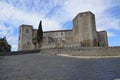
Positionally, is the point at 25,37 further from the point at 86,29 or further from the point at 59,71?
the point at 59,71

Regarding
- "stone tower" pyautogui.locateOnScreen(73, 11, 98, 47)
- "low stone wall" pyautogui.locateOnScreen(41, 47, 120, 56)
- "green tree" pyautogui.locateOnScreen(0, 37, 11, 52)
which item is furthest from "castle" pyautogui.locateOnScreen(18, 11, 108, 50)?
"low stone wall" pyautogui.locateOnScreen(41, 47, 120, 56)

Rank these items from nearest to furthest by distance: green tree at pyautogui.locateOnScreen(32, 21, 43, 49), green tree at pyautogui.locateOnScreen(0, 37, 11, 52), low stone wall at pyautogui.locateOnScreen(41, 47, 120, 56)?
1. low stone wall at pyautogui.locateOnScreen(41, 47, 120, 56)
2. green tree at pyautogui.locateOnScreen(0, 37, 11, 52)
3. green tree at pyautogui.locateOnScreen(32, 21, 43, 49)

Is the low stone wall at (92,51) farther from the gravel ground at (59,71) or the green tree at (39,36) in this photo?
the gravel ground at (59,71)

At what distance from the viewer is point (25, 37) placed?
72562 mm

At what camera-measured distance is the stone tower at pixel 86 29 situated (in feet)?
211

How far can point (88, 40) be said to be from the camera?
64.2 m

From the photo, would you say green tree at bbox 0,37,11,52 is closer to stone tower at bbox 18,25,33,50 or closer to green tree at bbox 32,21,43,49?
stone tower at bbox 18,25,33,50

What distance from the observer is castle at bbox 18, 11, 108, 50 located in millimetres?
64750

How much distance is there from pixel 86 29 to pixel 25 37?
2318 cm

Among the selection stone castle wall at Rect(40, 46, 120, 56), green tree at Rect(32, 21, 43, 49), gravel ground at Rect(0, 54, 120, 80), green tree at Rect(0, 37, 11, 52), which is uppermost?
green tree at Rect(32, 21, 43, 49)

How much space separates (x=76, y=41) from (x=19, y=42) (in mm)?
21985

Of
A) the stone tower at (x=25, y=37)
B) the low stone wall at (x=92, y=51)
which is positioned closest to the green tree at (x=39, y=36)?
the stone tower at (x=25, y=37)

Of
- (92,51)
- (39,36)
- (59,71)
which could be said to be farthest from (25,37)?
(59,71)

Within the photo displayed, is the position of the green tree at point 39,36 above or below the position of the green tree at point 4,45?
above
